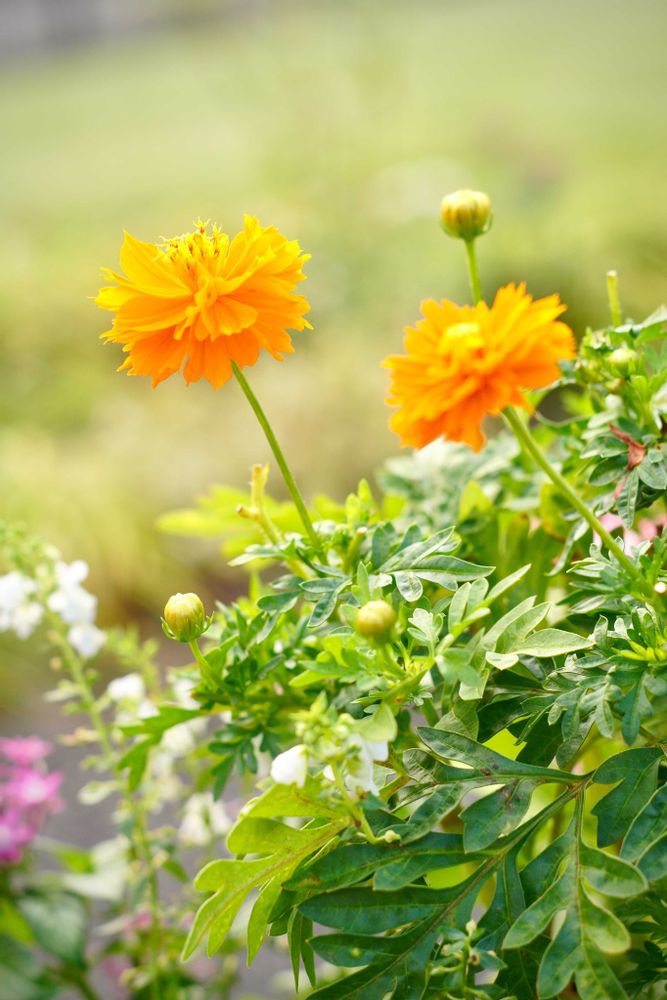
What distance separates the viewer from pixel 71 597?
63 centimetres

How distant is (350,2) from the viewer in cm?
378

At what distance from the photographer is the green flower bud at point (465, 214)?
45 centimetres

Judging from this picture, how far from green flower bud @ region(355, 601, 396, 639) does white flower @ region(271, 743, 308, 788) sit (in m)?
0.05

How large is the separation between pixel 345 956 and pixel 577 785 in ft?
0.38

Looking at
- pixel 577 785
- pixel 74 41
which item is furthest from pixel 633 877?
pixel 74 41

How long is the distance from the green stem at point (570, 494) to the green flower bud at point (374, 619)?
3.1 inches

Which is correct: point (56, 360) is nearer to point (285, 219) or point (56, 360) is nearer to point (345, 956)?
point (285, 219)

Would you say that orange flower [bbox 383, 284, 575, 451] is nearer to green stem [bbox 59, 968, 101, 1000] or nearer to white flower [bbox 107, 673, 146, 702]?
white flower [bbox 107, 673, 146, 702]

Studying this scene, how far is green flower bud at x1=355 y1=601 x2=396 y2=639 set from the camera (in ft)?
1.25

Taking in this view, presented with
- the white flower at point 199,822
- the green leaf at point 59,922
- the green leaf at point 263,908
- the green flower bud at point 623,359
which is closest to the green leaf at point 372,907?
the green leaf at point 263,908

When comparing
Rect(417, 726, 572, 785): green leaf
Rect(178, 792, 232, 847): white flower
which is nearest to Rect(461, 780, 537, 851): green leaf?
Rect(417, 726, 572, 785): green leaf

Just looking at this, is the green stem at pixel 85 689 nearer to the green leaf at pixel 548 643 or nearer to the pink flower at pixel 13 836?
the pink flower at pixel 13 836

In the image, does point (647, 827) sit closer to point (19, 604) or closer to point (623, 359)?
point (623, 359)

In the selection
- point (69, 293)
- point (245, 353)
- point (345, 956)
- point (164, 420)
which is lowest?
point (164, 420)
